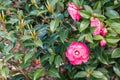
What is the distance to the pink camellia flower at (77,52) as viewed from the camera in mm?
1689

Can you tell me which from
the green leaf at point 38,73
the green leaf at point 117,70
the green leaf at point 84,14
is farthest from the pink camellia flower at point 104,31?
the green leaf at point 38,73

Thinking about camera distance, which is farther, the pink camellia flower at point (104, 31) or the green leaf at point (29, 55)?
the green leaf at point (29, 55)

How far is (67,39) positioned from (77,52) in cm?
21

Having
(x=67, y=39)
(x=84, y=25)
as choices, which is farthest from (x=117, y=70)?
(x=84, y=25)

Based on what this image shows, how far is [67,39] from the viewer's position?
6.19 feet

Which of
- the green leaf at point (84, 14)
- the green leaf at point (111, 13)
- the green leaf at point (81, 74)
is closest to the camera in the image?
the green leaf at point (84, 14)

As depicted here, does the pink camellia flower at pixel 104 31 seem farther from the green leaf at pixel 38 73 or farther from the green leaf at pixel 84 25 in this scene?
the green leaf at pixel 38 73

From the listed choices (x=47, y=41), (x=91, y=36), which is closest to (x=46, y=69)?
(x=47, y=41)

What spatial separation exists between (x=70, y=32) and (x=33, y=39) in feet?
0.77

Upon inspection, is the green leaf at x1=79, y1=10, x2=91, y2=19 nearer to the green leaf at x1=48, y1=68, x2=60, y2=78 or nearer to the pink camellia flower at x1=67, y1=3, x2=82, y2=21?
the pink camellia flower at x1=67, y1=3, x2=82, y2=21

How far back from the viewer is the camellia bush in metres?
1.67

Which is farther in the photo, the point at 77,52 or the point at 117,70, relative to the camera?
the point at 117,70

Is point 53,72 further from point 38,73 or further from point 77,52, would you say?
point 77,52


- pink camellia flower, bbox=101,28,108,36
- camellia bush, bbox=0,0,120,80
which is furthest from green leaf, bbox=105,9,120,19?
pink camellia flower, bbox=101,28,108,36
